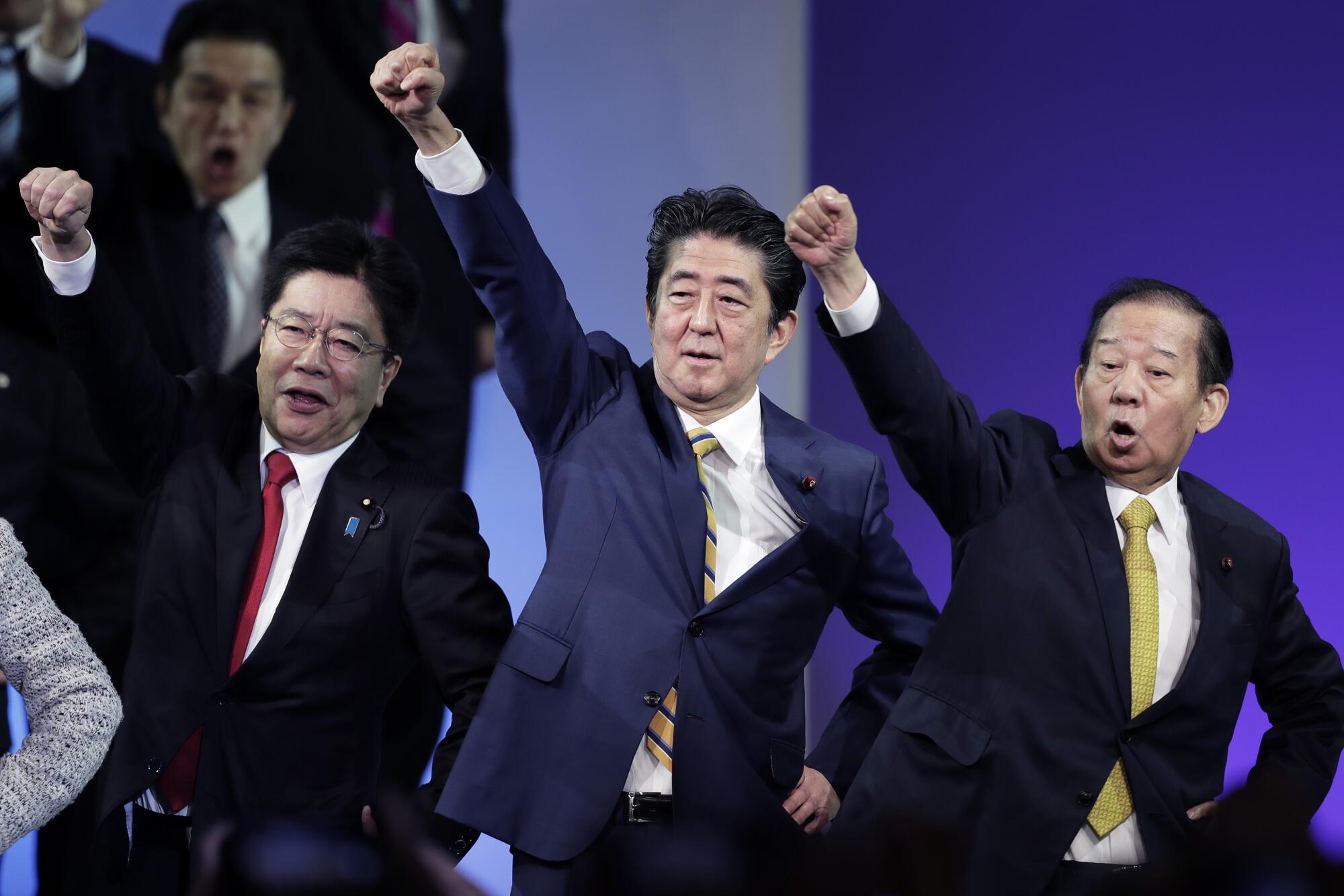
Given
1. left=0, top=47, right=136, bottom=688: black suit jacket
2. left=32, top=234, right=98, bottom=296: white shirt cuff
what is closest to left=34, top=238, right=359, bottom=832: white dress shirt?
left=32, top=234, right=98, bottom=296: white shirt cuff

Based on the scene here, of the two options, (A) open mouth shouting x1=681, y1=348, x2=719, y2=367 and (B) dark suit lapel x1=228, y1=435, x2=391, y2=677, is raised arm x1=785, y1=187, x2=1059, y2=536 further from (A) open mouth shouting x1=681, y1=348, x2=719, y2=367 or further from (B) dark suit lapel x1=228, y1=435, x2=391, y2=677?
(B) dark suit lapel x1=228, y1=435, x2=391, y2=677

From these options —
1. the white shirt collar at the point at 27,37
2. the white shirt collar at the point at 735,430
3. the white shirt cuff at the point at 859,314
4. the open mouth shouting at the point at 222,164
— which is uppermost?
the white shirt collar at the point at 27,37

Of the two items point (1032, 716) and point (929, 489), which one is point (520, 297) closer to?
point (929, 489)

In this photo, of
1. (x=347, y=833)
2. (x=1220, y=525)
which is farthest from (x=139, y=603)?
(x=1220, y=525)

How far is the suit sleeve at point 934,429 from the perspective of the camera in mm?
2027

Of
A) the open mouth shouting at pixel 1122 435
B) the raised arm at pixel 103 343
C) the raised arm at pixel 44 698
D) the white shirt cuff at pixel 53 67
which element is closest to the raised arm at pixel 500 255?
the raised arm at pixel 103 343

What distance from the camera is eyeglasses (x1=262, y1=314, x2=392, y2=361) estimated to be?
94.0 inches

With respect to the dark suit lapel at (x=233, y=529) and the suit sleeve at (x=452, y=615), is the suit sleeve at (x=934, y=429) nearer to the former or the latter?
the suit sleeve at (x=452, y=615)

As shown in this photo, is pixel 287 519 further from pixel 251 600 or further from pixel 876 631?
pixel 876 631

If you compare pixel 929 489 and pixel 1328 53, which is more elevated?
pixel 1328 53

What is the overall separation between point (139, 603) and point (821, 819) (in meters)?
1.11

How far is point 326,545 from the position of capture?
228cm

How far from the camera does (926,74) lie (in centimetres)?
437

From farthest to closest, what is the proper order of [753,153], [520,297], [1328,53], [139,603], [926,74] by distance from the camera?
1. [753,153]
2. [926,74]
3. [1328,53]
4. [139,603]
5. [520,297]
